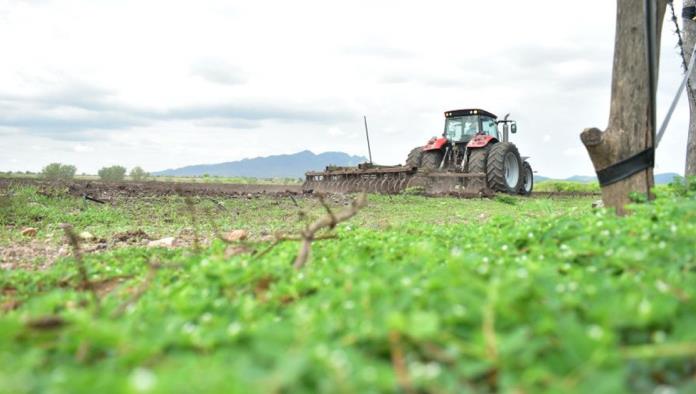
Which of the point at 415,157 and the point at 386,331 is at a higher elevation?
the point at 415,157

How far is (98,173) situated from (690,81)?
97.6 ft

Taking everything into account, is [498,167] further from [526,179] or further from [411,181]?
[526,179]

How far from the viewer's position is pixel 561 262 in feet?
11.7

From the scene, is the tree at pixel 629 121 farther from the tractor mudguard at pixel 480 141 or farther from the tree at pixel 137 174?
the tree at pixel 137 174

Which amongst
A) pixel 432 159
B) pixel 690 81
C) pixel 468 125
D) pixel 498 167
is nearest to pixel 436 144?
pixel 432 159

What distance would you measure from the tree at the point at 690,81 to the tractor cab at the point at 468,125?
987 centimetres

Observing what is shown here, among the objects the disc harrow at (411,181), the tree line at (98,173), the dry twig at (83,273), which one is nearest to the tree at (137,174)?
the tree line at (98,173)

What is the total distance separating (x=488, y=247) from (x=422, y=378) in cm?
285

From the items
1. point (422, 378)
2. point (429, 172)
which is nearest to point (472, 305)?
point (422, 378)

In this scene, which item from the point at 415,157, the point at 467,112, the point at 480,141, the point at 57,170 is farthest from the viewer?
the point at 57,170

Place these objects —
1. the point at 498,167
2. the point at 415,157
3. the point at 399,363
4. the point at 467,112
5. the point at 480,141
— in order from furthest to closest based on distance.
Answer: the point at 415,157 < the point at 467,112 < the point at 480,141 < the point at 498,167 < the point at 399,363

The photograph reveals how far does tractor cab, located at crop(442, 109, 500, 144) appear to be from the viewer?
22812mm

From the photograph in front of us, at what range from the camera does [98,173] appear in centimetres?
3356

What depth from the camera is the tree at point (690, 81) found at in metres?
12.3
